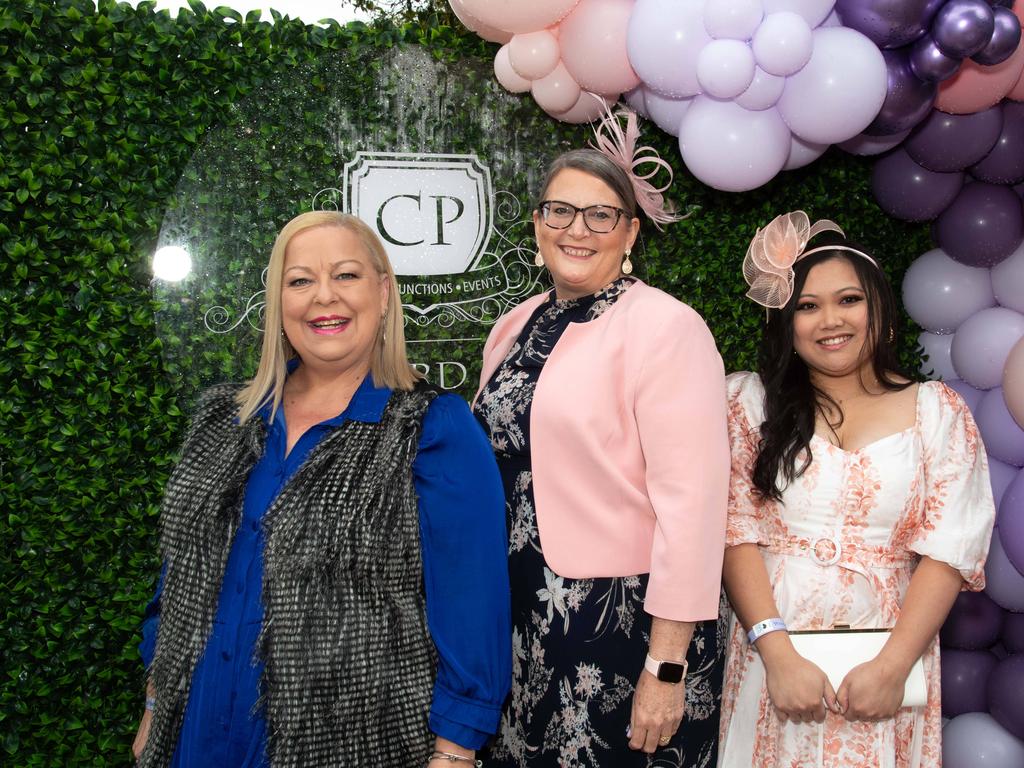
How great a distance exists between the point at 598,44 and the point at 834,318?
1.11 metres

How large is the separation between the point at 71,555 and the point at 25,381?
0.52 m

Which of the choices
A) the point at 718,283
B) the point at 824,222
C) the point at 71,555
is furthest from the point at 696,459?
the point at 71,555

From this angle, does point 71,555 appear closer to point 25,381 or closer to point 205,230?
point 25,381

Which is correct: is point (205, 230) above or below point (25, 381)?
above

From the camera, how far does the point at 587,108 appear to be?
2756mm

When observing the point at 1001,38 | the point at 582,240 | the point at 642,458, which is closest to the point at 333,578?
the point at 642,458

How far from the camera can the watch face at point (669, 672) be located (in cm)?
165

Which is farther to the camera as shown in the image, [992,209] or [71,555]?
[992,209]

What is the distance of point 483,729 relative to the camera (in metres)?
1.54

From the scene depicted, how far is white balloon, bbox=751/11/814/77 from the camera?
7.07ft

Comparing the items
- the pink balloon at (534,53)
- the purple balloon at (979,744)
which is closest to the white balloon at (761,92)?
the pink balloon at (534,53)

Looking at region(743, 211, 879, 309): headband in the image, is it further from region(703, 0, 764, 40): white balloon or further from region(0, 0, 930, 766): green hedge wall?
region(0, 0, 930, 766): green hedge wall

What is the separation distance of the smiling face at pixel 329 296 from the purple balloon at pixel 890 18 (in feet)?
5.18

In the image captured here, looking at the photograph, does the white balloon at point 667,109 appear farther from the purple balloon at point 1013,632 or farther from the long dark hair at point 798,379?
the purple balloon at point 1013,632
